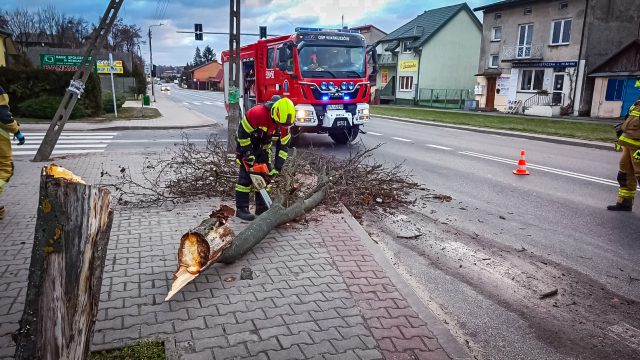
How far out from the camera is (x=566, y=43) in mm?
28625

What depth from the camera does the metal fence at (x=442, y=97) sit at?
39.3 metres

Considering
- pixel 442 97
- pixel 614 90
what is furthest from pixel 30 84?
pixel 442 97

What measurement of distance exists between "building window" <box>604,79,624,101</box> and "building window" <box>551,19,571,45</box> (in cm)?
396

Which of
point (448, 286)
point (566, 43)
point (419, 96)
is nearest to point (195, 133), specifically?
point (448, 286)

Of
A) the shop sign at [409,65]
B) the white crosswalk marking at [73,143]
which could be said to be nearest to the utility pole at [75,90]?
the white crosswalk marking at [73,143]

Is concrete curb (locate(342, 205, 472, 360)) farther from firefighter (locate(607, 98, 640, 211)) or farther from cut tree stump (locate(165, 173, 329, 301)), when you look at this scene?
firefighter (locate(607, 98, 640, 211))

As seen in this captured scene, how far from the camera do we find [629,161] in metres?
6.87

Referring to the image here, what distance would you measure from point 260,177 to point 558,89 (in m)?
29.4

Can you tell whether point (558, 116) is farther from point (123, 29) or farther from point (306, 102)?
point (123, 29)

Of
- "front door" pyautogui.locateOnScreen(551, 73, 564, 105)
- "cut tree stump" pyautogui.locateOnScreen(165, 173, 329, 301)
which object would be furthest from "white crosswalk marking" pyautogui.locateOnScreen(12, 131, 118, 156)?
"front door" pyautogui.locateOnScreen(551, 73, 564, 105)

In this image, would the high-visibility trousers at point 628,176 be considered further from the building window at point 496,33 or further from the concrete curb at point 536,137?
the building window at point 496,33

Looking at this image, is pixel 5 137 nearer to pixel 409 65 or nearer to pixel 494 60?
pixel 494 60

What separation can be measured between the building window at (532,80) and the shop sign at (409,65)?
1197 centimetres

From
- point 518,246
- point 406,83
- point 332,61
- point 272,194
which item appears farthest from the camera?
point 406,83
